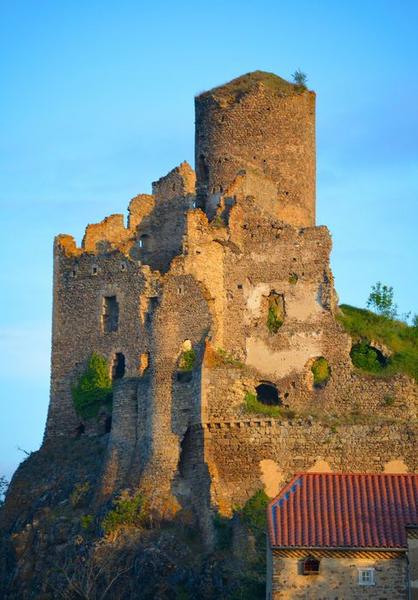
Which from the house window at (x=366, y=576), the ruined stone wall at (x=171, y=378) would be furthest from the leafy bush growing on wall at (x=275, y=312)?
the house window at (x=366, y=576)

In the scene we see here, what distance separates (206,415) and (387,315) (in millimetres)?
11958

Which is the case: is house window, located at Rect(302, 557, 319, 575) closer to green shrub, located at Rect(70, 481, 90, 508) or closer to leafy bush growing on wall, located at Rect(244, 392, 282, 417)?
leafy bush growing on wall, located at Rect(244, 392, 282, 417)

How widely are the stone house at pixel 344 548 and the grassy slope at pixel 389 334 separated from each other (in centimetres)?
1471

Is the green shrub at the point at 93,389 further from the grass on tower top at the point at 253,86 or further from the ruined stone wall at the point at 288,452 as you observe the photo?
the grass on tower top at the point at 253,86

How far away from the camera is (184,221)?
79.1 metres

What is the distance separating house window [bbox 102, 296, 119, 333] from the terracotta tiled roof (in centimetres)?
1803

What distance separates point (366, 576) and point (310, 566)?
1.72 m

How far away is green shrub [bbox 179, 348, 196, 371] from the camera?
2884 inches

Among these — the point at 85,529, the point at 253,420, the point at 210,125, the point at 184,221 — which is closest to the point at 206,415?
the point at 253,420

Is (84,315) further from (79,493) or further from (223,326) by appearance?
(79,493)

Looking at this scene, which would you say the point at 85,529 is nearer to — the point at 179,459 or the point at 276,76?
the point at 179,459

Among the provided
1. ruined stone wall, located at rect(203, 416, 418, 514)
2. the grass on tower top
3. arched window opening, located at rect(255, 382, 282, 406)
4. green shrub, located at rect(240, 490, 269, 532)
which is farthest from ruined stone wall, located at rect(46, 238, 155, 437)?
green shrub, located at rect(240, 490, 269, 532)

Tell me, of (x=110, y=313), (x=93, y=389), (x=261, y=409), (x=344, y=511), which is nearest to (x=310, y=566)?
(x=344, y=511)

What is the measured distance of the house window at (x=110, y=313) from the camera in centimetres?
7794
